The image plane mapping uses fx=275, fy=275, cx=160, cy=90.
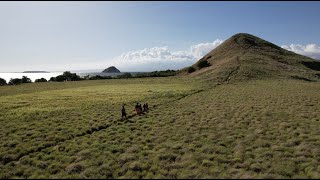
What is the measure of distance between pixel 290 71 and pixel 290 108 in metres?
70.9

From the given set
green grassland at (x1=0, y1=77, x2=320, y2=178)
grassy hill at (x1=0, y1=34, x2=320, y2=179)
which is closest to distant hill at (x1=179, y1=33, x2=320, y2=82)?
grassy hill at (x1=0, y1=34, x2=320, y2=179)

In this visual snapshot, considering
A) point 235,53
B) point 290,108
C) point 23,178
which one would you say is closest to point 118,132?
point 23,178

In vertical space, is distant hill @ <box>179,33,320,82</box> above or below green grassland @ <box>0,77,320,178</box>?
above

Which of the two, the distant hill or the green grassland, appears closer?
the green grassland

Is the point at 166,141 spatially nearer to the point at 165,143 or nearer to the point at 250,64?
the point at 165,143

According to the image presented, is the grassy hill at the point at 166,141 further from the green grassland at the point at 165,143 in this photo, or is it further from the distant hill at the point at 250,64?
Answer: the distant hill at the point at 250,64

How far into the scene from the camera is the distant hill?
295 feet

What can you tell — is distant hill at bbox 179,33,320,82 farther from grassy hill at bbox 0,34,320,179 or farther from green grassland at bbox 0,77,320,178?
green grassland at bbox 0,77,320,178

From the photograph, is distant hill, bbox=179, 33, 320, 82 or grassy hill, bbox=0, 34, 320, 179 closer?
grassy hill, bbox=0, 34, 320, 179

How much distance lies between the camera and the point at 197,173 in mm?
16500

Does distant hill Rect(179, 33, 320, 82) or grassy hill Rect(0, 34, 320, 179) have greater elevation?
distant hill Rect(179, 33, 320, 82)

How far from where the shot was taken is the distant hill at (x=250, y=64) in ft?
295

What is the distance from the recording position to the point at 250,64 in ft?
345

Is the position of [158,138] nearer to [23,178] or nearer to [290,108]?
[23,178]
